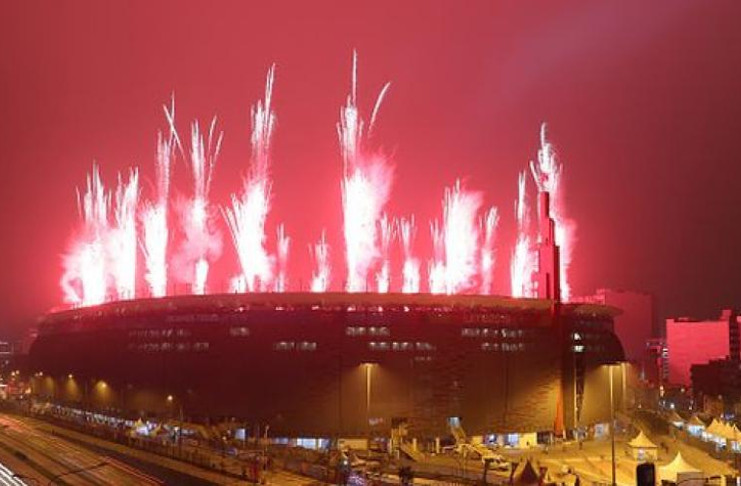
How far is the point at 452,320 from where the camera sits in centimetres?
8269

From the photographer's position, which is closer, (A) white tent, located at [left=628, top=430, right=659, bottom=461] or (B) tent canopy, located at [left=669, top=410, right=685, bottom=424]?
(A) white tent, located at [left=628, top=430, right=659, bottom=461]

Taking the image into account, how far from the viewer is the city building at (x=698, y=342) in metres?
180

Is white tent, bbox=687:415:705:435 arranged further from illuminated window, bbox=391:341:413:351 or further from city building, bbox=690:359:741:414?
city building, bbox=690:359:741:414

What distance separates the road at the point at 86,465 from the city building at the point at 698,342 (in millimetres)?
144309

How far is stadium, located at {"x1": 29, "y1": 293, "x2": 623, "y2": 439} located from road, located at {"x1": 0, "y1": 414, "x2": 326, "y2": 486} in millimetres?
12756

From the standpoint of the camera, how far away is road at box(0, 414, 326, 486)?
49.0 metres

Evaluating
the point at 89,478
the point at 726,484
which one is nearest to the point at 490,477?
the point at 726,484

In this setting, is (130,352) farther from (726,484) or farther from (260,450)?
(726,484)

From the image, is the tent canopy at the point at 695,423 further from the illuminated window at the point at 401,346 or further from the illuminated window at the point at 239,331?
the illuminated window at the point at 239,331

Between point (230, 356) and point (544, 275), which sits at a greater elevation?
point (544, 275)

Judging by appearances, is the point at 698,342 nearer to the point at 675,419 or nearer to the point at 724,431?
the point at 675,419

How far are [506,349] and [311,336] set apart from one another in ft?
62.7

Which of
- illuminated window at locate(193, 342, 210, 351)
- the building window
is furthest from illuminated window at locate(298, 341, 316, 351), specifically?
illuminated window at locate(193, 342, 210, 351)

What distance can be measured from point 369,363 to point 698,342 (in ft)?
418
